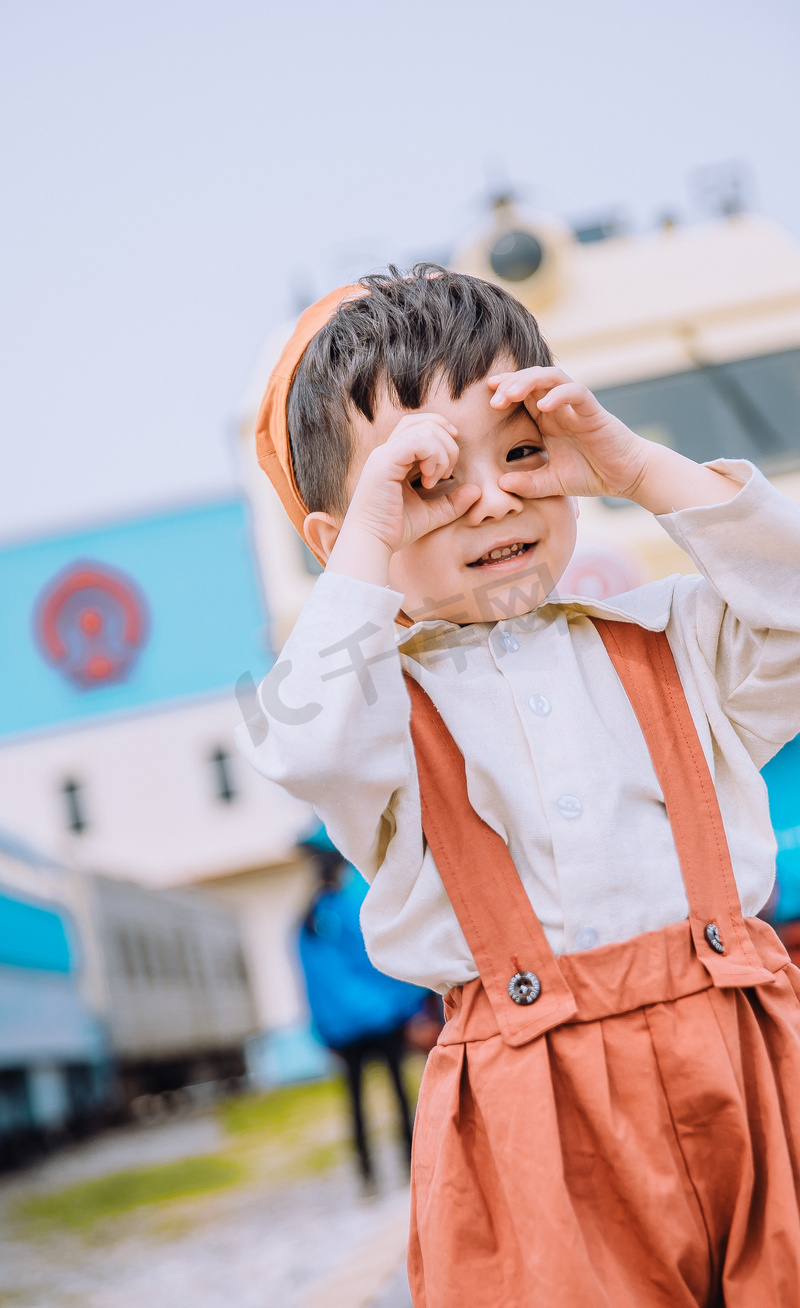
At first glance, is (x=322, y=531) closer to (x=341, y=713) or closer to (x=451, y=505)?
(x=451, y=505)

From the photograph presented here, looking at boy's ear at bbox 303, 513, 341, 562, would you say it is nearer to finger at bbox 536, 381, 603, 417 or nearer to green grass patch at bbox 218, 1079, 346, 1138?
finger at bbox 536, 381, 603, 417

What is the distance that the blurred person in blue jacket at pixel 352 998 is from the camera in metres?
4.56

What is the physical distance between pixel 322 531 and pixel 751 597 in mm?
465

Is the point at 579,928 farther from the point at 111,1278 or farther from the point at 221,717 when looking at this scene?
the point at 221,717

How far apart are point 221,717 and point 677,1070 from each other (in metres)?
17.3

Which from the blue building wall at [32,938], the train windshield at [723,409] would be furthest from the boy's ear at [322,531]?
the blue building wall at [32,938]

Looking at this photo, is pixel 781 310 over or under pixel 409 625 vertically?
over

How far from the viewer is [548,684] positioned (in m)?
1.15

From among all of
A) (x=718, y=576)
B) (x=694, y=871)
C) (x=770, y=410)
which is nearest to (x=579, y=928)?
(x=694, y=871)

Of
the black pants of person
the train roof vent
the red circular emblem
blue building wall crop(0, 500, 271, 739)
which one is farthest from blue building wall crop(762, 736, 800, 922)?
the red circular emblem

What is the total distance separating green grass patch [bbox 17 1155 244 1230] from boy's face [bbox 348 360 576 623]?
5.07 m

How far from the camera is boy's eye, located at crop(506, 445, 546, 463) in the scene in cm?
114

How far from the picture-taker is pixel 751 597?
41.9 inches

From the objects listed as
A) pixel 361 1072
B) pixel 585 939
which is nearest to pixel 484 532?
pixel 585 939
